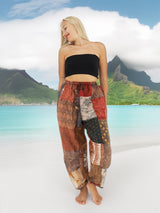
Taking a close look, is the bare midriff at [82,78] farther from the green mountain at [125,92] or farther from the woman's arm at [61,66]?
the green mountain at [125,92]

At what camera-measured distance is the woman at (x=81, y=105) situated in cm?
200

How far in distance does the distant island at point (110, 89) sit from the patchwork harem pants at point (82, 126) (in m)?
56.9

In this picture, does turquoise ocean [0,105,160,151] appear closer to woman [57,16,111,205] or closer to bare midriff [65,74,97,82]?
woman [57,16,111,205]

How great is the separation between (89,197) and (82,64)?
4.42ft

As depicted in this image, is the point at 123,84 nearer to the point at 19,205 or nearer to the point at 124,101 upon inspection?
the point at 124,101

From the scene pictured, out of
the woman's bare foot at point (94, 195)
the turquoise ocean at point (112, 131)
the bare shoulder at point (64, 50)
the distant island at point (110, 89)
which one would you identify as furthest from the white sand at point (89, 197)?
the distant island at point (110, 89)

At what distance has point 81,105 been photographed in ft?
6.50

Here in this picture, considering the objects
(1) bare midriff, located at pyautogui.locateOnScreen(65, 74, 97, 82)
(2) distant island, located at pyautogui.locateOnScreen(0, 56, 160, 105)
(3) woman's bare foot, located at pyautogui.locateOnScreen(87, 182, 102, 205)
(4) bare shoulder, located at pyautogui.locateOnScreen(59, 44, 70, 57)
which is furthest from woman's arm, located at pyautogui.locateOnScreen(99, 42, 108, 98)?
(2) distant island, located at pyautogui.locateOnScreen(0, 56, 160, 105)

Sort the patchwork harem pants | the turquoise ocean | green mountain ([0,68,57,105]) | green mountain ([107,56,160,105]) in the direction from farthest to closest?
green mountain ([0,68,57,105]), green mountain ([107,56,160,105]), the turquoise ocean, the patchwork harem pants

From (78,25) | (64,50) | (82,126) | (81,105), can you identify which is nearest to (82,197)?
(82,126)

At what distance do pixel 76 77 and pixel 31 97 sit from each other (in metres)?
76.1

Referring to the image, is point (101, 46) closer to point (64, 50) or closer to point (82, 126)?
point (64, 50)

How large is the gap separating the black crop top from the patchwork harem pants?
0.36 ft

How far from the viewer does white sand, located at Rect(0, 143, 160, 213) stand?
2.05 meters
